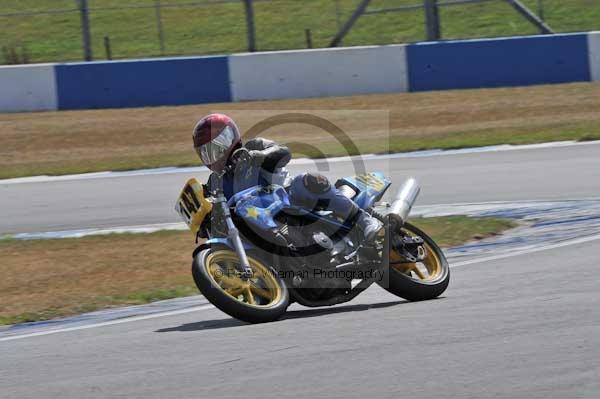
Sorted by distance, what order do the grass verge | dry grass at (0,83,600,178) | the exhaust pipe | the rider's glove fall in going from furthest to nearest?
dry grass at (0,83,600,178), the grass verge, the exhaust pipe, the rider's glove

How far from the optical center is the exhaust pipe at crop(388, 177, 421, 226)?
22.4 ft

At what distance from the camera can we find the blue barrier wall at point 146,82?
19.0m

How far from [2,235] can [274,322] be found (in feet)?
19.3

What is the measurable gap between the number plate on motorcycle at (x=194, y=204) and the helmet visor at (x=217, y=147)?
0.64 feet

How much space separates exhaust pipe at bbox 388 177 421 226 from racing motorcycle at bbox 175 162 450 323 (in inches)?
0.5

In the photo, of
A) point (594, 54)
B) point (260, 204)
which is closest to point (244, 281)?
point (260, 204)

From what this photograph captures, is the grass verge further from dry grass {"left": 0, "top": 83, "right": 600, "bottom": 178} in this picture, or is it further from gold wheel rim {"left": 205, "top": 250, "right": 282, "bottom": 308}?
dry grass {"left": 0, "top": 83, "right": 600, "bottom": 178}

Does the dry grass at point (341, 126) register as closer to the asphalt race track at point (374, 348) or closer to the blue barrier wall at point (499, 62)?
the blue barrier wall at point (499, 62)

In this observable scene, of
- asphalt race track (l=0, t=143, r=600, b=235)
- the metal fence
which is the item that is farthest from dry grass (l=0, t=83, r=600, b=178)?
the metal fence

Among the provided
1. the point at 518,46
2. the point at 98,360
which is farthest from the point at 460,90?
the point at 98,360

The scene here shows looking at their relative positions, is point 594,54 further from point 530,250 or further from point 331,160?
point 530,250

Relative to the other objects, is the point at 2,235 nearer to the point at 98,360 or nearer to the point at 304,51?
the point at 98,360

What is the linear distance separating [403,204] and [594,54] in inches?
502

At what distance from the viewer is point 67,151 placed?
17.1 metres
